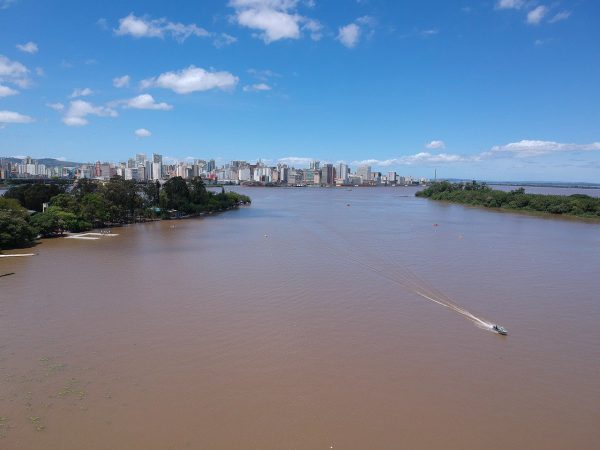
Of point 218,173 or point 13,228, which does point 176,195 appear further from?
point 218,173

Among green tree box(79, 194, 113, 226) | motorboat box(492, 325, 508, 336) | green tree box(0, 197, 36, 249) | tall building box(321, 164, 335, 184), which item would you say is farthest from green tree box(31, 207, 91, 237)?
tall building box(321, 164, 335, 184)

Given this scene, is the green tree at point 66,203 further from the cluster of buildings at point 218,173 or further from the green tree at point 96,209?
the cluster of buildings at point 218,173

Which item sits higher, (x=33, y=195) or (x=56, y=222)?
(x=33, y=195)

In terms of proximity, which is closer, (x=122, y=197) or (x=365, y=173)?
(x=122, y=197)

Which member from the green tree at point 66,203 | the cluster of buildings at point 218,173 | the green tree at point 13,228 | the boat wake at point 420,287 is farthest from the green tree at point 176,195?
the cluster of buildings at point 218,173

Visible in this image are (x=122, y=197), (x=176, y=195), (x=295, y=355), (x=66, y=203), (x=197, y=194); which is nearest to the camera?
(x=295, y=355)

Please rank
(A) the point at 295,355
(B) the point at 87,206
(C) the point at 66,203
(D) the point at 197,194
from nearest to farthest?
(A) the point at 295,355 < (C) the point at 66,203 < (B) the point at 87,206 < (D) the point at 197,194

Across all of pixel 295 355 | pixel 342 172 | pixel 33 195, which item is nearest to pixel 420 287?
pixel 295 355
